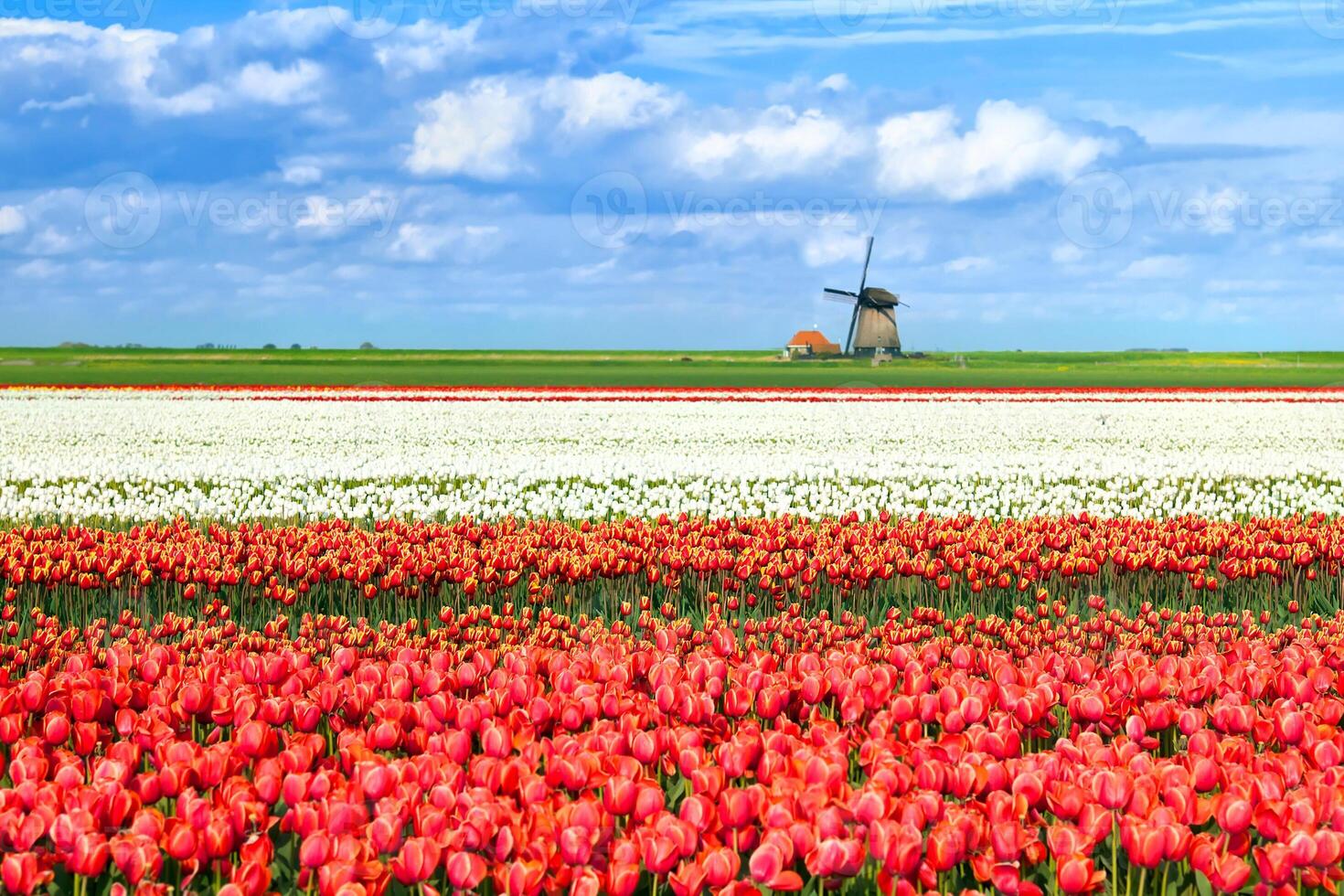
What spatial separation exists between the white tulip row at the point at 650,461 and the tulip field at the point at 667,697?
216mm

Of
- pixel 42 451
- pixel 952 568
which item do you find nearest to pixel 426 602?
pixel 952 568

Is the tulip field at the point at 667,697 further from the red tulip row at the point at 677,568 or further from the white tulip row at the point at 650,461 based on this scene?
the white tulip row at the point at 650,461

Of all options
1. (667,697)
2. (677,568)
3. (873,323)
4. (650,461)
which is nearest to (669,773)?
(667,697)

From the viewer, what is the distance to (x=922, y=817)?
12.0 ft

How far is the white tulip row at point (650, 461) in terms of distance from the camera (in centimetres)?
1458

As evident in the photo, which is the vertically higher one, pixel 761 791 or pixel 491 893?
pixel 761 791

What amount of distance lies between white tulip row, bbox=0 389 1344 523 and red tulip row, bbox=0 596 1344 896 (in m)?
7.90

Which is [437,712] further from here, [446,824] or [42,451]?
[42,451]

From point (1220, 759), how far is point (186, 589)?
6329mm

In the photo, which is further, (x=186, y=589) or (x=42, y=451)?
(x=42, y=451)

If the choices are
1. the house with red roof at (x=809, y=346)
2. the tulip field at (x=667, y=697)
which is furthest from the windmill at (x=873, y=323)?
the tulip field at (x=667, y=697)

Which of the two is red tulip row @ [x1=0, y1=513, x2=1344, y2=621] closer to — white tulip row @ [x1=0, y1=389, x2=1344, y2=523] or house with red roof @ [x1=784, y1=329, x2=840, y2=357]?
white tulip row @ [x1=0, y1=389, x2=1344, y2=523]

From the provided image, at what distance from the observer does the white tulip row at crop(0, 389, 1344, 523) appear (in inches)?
574

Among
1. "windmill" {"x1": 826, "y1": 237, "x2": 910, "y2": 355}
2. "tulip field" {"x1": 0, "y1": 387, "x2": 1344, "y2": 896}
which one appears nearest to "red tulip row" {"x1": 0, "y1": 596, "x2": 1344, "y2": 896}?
"tulip field" {"x1": 0, "y1": 387, "x2": 1344, "y2": 896}
